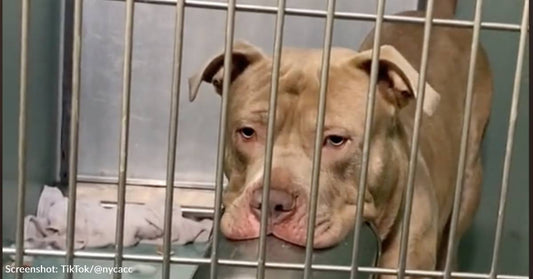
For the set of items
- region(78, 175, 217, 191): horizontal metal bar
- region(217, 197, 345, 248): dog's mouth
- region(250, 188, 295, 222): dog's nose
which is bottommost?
region(78, 175, 217, 191): horizontal metal bar

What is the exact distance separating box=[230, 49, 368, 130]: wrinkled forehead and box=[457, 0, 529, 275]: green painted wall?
1.45 feet

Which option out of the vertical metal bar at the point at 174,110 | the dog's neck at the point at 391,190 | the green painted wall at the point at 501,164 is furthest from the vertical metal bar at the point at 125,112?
the green painted wall at the point at 501,164

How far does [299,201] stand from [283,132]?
203 millimetres

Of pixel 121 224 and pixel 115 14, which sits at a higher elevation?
pixel 115 14

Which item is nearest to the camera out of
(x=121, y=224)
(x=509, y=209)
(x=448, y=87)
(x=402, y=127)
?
(x=121, y=224)

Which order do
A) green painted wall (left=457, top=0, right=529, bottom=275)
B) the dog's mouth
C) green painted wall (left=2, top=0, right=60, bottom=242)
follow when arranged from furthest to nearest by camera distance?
green painted wall (left=2, top=0, right=60, bottom=242)
green painted wall (left=457, top=0, right=529, bottom=275)
the dog's mouth

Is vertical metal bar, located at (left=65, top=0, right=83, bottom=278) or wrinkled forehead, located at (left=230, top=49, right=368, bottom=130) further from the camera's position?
wrinkled forehead, located at (left=230, top=49, right=368, bottom=130)

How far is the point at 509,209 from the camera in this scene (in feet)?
6.63

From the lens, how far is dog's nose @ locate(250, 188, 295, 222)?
1.44 m

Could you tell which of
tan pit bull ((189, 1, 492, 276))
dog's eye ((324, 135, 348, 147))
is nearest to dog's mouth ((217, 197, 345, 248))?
tan pit bull ((189, 1, 492, 276))

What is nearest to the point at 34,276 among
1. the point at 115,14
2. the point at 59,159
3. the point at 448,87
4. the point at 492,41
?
the point at 59,159

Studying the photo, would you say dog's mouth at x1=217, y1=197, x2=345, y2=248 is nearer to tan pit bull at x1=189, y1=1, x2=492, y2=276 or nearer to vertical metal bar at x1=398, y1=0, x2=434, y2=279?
tan pit bull at x1=189, y1=1, x2=492, y2=276

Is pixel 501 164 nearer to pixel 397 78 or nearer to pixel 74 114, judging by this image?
pixel 397 78

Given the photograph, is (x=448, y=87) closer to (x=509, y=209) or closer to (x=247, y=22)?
(x=509, y=209)
